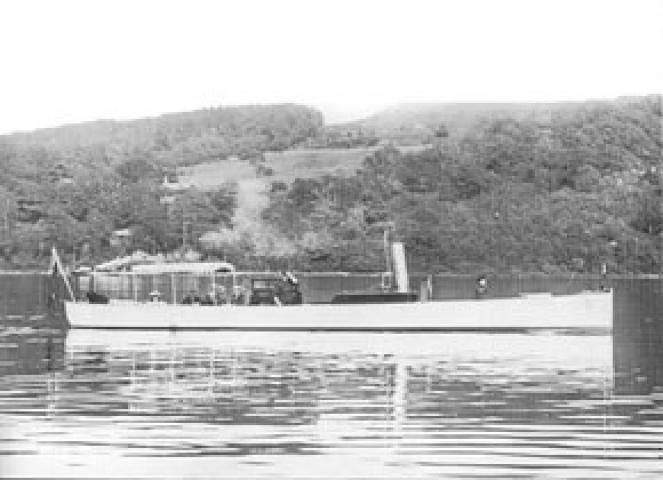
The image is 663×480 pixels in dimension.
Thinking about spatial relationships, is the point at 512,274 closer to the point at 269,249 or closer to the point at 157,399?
the point at 269,249

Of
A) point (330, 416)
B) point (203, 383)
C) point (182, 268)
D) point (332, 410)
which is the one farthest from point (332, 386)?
point (182, 268)

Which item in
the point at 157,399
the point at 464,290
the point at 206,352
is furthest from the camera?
the point at 464,290

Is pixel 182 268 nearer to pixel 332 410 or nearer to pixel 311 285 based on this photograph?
pixel 332 410

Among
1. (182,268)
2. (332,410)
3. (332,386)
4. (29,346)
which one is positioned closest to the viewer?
(332,410)

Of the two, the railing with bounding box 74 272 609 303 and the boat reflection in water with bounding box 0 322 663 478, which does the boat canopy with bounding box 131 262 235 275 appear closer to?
the railing with bounding box 74 272 609 303

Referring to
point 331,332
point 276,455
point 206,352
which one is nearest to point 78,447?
point 276,455

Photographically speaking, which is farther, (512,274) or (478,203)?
(478,203)
